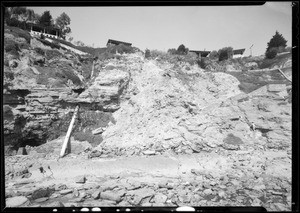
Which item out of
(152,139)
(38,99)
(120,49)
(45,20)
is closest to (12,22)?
(45,20)

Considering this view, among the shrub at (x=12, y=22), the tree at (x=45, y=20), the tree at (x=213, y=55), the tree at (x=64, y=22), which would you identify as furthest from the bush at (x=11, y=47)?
the tree at (x=213, y=55)

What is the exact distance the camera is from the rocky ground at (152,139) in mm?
7773

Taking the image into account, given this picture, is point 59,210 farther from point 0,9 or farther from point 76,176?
point 0,9

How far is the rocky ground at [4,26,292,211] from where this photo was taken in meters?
7.77

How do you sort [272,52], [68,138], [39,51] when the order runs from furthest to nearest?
[272,52], [39,51], [68,138]

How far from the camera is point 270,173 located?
9.27m

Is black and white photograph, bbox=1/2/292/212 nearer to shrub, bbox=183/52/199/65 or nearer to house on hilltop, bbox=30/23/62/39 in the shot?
shrub, bbox=183/52/199/65

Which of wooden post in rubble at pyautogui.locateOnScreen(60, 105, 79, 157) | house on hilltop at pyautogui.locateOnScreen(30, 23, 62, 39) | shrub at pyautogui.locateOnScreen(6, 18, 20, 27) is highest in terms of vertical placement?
house on hilltop at pyautogui.locateOnScreen(30, 23, 62, 39)

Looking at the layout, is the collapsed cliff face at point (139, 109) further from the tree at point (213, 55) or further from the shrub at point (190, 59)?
the tree at point (213, 55)

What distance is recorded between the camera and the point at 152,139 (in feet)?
42.7

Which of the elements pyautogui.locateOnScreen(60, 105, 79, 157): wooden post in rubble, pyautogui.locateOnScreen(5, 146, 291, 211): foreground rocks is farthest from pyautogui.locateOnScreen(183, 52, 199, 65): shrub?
pyautogui.locateOnScreen(60, 105, 79, 157): wooden post in rubble

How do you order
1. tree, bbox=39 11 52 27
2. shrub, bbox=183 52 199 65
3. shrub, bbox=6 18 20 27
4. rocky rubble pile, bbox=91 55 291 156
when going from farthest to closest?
tree, bbox=39 11 52 27 < shrub, bbox=6 18 20 27 < shrub, bbox=183 52 199 65 < rocky rubble pile, bbox=91 55 291 156

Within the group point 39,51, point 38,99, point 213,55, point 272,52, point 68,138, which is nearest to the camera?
point 68,138

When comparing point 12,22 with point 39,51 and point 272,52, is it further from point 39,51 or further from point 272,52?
point 272,52
